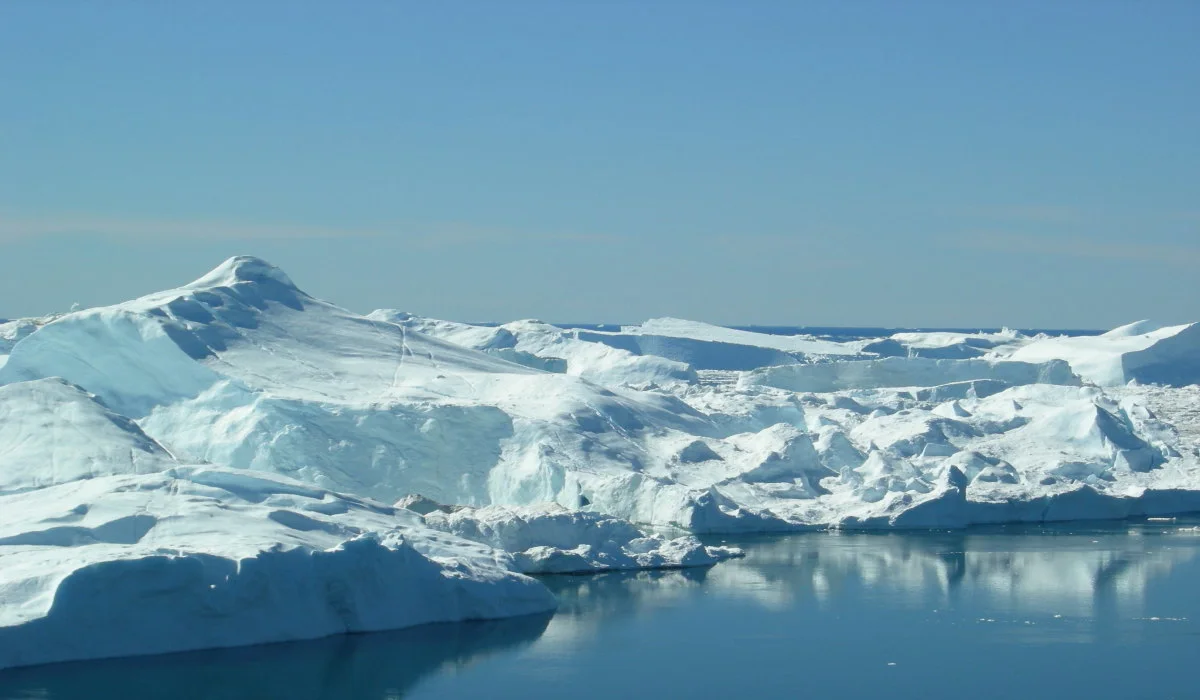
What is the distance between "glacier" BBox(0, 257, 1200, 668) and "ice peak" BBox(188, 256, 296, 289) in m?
0.06

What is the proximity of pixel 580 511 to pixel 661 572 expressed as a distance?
1467mm

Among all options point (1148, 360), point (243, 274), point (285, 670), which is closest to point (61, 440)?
point (285, 670)

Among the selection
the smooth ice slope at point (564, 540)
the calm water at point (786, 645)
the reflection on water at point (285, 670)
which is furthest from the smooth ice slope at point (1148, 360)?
the reflection on water at point (285, 670)

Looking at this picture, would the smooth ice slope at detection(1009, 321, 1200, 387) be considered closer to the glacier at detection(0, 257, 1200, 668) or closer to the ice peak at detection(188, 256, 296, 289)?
the glacier at detection(0, 257, 1200, 668)

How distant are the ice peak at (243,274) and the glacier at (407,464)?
6 cm

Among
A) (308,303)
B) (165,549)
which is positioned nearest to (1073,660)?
(165,549)

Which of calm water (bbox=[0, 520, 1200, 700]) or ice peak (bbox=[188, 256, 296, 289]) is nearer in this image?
calm water (bbox=[0, 520, 1200, 700])

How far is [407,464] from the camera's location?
24438 millimetres

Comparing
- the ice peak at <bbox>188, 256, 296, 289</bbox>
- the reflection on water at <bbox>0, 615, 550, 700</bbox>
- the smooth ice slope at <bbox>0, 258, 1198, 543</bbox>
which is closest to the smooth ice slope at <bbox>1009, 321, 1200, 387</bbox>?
the smooth ice slope at <bbox>0, 258, 1198, 543</bbox>

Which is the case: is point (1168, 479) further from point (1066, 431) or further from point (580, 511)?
point (580, 511)

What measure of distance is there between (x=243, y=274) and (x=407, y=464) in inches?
327

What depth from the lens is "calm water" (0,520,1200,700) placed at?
1412cm

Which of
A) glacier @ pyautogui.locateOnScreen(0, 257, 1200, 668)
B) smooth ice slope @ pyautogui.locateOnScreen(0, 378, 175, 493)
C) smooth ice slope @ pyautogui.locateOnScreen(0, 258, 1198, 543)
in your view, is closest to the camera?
glacier @ pyautogui.locateOnScreen(0, 257, 1200, 668)

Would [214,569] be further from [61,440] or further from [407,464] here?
[407,464]
